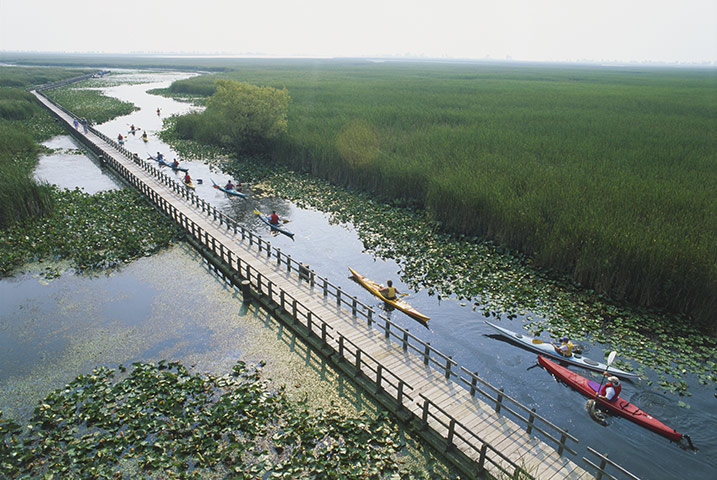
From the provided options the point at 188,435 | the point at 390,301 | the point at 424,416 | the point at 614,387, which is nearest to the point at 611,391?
the point at 614,387

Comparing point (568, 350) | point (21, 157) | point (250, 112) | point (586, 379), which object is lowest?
point (586, 379)

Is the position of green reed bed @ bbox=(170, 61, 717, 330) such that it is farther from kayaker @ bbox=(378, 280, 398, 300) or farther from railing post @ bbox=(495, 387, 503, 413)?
railing post @ bbox=(495, 387, 503, 413)

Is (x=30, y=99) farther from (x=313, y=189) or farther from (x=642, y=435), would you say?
(x=642, y=435)

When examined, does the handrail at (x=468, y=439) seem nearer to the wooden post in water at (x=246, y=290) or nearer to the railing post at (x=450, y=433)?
the railing post at (x=450, y=433)

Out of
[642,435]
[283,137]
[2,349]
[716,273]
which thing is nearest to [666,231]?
[716,273]

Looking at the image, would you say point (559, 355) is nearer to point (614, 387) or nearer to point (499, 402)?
point (614, 387)

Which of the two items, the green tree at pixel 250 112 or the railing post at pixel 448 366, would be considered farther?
the green tree at pixel 250 112

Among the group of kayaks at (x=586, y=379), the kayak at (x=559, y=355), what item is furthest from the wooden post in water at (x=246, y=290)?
the kayak at (x=559, y=355)
